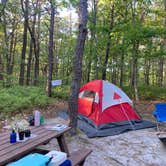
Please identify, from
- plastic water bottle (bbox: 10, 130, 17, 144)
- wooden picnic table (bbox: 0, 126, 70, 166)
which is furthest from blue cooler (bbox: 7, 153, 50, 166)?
plastic water bottle (bbox: 10, 130, 17, 144)

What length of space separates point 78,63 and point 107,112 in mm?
1691

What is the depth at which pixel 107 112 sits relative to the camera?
6113 millimetres

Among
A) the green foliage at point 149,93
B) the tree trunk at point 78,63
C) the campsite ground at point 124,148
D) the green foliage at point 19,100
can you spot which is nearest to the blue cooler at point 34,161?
the campsite ground at point 124,148

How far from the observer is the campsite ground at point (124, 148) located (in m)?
4.12

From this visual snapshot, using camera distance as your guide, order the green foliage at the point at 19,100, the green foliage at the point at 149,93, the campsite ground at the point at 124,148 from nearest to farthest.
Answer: the campsite ground at the point at 124,148
the green foliage at the point at 19,100
the green foliage at the point at 149,93

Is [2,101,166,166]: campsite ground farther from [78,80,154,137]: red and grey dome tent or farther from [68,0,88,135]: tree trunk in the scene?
[68,0,88,135]: tree trunk

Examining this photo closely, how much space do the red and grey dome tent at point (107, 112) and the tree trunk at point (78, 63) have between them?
0.72 m

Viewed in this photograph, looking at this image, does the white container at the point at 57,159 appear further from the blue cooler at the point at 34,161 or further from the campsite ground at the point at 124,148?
the campsite ground at the point at 124,148

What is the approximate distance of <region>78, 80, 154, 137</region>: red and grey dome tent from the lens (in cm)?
591

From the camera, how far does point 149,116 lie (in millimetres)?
7496

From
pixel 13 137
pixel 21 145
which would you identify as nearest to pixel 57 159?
pixel 21 145

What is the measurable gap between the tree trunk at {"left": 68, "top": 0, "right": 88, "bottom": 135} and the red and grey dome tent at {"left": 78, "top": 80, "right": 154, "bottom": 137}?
72 centimetres

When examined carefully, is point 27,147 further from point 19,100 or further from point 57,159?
point 19,100

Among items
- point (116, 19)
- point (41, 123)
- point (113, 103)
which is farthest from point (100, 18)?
point (41, 123)
